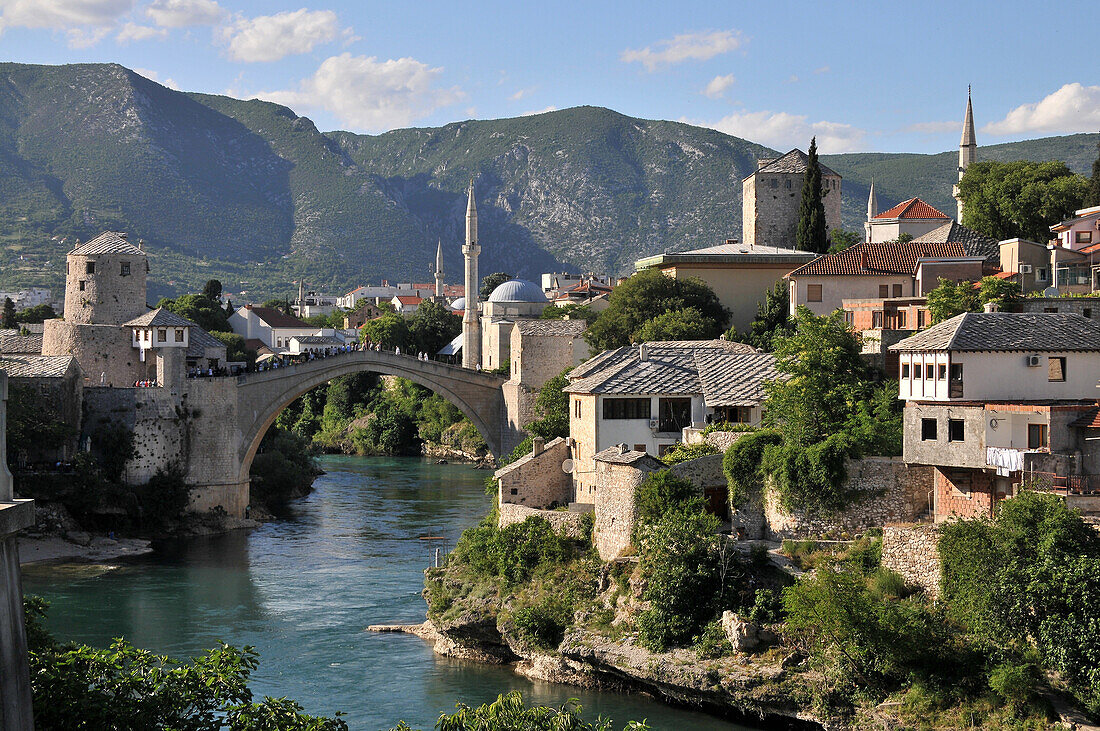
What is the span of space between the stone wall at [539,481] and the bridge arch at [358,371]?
66.7 ft

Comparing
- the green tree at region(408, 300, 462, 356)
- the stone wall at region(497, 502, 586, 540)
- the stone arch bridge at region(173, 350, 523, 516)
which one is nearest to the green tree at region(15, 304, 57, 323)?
the green tree at region(408, 300, 462, 356)

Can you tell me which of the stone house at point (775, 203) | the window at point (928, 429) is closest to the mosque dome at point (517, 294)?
the stone house at point (775, 203)

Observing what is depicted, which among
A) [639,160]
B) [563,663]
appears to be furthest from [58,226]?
[563,663]

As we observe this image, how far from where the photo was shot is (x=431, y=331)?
86.6 m

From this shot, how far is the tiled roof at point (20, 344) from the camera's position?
51812 mm

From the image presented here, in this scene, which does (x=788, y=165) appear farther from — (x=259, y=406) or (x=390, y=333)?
(x=390, y=333)

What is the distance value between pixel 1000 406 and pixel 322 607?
17.2 metres

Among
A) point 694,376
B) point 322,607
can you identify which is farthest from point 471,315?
point 694,376

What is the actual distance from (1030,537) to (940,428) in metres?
3.53

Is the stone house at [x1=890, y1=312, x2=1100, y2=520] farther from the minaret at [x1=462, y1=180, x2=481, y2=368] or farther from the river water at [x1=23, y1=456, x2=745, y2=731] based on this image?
the minaret at [x1=462, y1=180, x2=481, y2=368]

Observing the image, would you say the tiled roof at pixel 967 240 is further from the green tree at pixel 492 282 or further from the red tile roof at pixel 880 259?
the green tree at pixel 492 282

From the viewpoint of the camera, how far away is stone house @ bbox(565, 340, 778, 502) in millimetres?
31219

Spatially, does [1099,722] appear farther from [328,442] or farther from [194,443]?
[328,442]

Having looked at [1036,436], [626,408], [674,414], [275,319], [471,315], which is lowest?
[1036,436]
